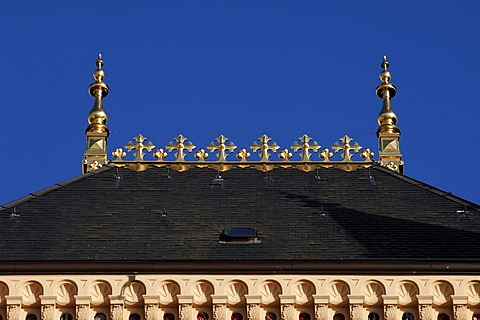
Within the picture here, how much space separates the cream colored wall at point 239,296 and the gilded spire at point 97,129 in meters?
9.50

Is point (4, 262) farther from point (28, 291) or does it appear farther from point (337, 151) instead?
point (337, 151)

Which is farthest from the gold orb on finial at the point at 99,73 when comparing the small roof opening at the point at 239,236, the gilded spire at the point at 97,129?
the small roof opening at the point at 239,236

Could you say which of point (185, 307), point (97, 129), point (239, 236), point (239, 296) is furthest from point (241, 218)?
point (97, 129)

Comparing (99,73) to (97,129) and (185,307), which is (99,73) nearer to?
(97,129)

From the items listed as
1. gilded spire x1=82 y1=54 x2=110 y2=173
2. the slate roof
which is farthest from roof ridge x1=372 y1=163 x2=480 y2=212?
gilded spire x1=82 y1=54 x2=110 y2=173

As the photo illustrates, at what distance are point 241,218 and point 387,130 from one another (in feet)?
30.1

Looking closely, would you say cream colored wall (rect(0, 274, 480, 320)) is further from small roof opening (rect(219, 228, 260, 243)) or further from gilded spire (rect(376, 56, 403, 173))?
gilded spire (rect(376, 56, 403, 173))

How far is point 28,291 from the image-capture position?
38344 millimetres

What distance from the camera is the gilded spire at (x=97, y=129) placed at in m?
48.0

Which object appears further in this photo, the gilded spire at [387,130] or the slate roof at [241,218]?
the gilded spire at [387,130]

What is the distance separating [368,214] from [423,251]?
3293 mm

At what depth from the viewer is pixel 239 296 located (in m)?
38.3

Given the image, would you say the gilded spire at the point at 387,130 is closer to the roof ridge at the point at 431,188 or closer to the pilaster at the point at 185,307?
the roof ridge at the point at 431,188

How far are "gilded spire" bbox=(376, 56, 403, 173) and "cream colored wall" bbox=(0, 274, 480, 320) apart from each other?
385 inches
